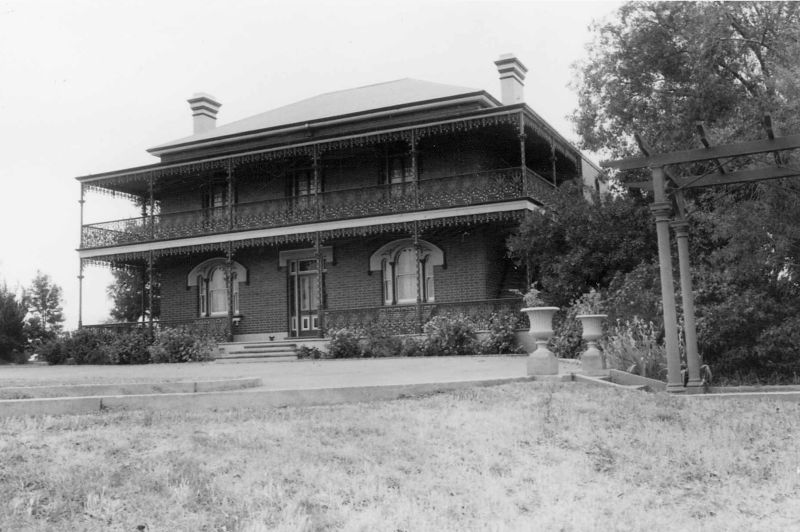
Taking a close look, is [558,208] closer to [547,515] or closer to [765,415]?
[765,415]

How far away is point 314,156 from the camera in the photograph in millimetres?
21516

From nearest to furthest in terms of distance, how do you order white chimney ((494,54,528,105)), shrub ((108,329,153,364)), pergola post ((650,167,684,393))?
pergola post ((650,167,684,393)), shrub ((108,329,153,364)), white chimney ((494,54,528,105))

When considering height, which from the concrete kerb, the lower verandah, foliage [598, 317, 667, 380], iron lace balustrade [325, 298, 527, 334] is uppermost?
the lower verandah

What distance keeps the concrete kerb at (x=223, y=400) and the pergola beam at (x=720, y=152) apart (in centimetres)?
324

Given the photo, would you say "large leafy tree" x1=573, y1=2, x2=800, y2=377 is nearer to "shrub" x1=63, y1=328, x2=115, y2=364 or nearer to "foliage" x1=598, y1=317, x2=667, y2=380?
"foliage" x1=598, y1=317, x2=667, y2=380

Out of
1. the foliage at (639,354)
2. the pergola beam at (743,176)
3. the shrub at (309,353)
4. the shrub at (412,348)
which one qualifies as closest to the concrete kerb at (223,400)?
the foliage at (639,354)

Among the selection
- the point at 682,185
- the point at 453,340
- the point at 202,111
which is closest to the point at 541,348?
the point at 682,185

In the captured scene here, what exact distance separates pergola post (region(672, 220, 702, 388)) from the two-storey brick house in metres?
8.82

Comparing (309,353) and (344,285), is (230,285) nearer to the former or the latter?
(344,285)

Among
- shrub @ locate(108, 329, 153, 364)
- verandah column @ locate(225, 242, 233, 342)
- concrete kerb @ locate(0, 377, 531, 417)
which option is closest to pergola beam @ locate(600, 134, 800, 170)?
concrete kerb @ locate(0, 377, 531, 417)

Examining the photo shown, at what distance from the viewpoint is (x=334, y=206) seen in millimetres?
21953

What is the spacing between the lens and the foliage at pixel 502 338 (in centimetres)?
1773

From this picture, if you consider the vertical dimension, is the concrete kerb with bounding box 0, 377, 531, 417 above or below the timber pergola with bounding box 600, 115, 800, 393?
below

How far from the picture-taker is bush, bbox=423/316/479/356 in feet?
59.0
